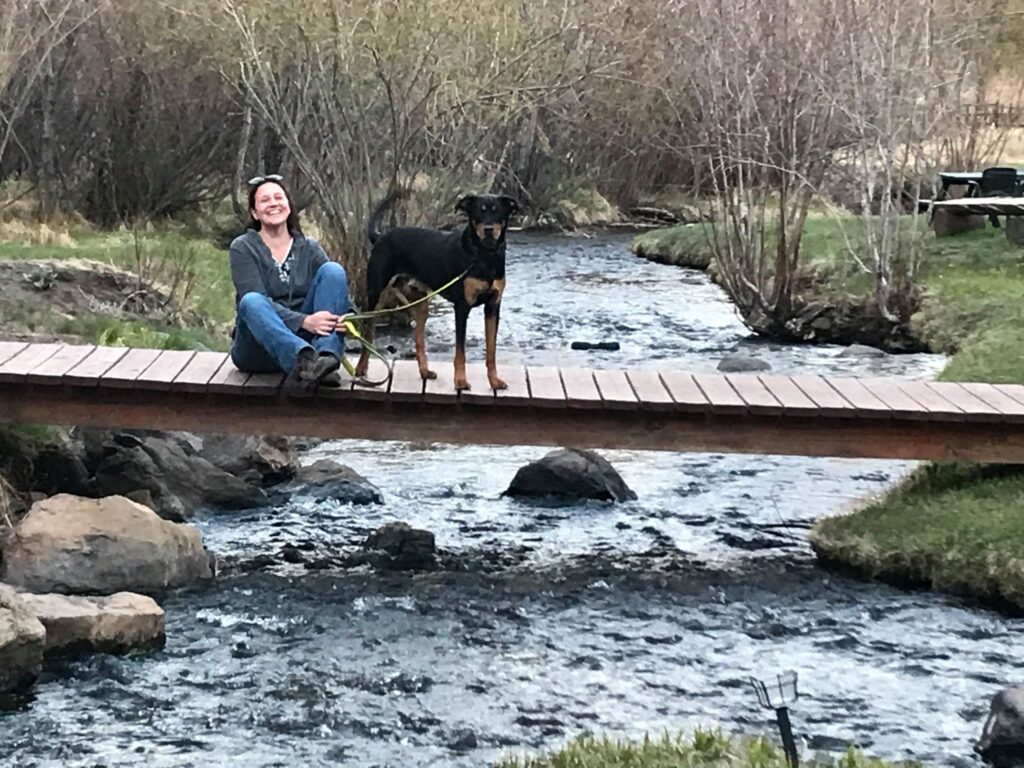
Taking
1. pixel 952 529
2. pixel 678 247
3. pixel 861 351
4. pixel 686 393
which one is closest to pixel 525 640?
pixel 686 393

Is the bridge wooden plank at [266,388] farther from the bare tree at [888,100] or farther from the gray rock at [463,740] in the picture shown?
the bare tree at [888,100]

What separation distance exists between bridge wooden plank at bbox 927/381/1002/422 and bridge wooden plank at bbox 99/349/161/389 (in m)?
4.41

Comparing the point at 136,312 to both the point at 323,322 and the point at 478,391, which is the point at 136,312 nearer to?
the point at 478,391

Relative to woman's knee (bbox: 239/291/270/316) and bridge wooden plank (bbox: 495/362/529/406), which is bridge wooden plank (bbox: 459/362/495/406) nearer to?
bridge wooden plank (bbox: 495/362/529/406)

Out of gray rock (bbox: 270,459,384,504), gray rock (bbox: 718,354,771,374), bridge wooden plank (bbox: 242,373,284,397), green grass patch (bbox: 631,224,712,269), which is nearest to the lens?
bridge wooden plank (bbox: 242,373,284,397)

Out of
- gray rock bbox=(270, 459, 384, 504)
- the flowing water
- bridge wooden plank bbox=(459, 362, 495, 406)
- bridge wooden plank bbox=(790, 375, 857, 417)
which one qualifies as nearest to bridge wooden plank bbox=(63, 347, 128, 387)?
the flowing water

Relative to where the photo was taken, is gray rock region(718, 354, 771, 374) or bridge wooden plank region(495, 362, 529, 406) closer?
bridge wooden plank region(495, 362, 529, 406)

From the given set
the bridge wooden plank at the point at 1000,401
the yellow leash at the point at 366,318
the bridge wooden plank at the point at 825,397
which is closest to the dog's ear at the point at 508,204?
the yellow leash at the point at 366,318

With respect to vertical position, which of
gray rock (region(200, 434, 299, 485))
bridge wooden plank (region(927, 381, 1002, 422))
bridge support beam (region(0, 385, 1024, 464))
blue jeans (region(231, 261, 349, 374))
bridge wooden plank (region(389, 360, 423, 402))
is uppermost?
blue jeans (region(231, 261, 349, 374))

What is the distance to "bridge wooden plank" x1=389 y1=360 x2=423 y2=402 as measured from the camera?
7555mm

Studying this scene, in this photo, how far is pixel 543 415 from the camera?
7742 millimetres

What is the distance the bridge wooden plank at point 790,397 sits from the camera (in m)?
7.61

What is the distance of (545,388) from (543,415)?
0.16 m

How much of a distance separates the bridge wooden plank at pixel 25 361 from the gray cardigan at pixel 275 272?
4.17 ft
